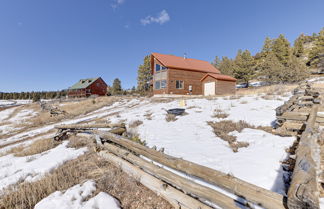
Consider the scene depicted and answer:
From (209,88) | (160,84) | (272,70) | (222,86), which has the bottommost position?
(209,88)

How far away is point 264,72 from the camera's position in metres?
33.7

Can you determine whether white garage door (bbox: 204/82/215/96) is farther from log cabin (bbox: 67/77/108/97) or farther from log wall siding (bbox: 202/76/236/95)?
log cabin (bbox: 67/77/108/97)

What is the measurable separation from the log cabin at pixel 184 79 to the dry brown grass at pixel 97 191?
2185 cm

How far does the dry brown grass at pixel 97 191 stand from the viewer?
286cm

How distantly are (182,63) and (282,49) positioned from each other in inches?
1303

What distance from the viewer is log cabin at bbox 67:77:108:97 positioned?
162 feet

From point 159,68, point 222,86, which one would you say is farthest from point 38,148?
point 222,86

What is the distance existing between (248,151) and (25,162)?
27.7ft

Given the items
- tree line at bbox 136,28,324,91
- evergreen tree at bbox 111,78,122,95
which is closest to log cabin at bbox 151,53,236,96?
tree line at bbox 136,28,324,91

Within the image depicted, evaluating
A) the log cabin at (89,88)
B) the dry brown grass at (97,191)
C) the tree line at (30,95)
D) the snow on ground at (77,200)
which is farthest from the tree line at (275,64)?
the tree line at (30,95)

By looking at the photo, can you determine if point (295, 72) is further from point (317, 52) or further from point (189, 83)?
point (189, 83)

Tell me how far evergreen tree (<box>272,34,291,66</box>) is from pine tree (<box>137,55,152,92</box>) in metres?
39.5

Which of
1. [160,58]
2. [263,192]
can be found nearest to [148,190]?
[263,192]

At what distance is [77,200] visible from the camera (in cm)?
288
